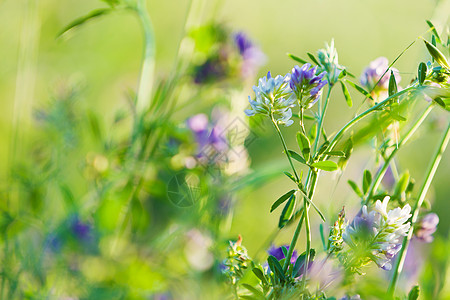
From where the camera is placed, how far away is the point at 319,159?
376mm

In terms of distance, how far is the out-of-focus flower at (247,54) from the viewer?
76 centimetres

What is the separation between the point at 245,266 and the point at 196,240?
32 cm

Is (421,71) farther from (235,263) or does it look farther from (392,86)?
(235,263)

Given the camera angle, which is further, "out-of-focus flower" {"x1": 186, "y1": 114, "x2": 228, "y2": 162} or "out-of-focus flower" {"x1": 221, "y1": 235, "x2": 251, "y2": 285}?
"out-of-focus flower" {"x1": 186, "y1": 114, "x2": 228, "y2": 162}

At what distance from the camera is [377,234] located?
350 millimetres

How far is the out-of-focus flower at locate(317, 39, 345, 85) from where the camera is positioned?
1.28 ft

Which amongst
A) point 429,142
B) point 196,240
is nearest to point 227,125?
point 196,240

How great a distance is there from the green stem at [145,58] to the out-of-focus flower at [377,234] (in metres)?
0.40

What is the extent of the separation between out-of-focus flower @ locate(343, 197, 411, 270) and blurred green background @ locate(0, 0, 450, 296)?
0.42 meters

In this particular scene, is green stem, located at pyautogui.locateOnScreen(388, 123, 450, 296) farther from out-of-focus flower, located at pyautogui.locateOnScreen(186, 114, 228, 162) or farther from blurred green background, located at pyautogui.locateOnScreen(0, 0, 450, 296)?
blurred green background, located at pyautogui.locateOnScreen(0, 0, 450, 296)

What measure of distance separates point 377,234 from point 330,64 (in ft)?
0.41

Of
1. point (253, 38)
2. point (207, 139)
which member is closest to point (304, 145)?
point (207, 139)

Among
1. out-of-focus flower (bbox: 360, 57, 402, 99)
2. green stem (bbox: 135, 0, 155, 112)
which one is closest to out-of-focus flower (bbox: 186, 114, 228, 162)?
green stem (bbox: 135, 0, 155, 112)

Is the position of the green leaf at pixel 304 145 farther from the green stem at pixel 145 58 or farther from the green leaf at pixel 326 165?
the green stem at pixel 145 58
